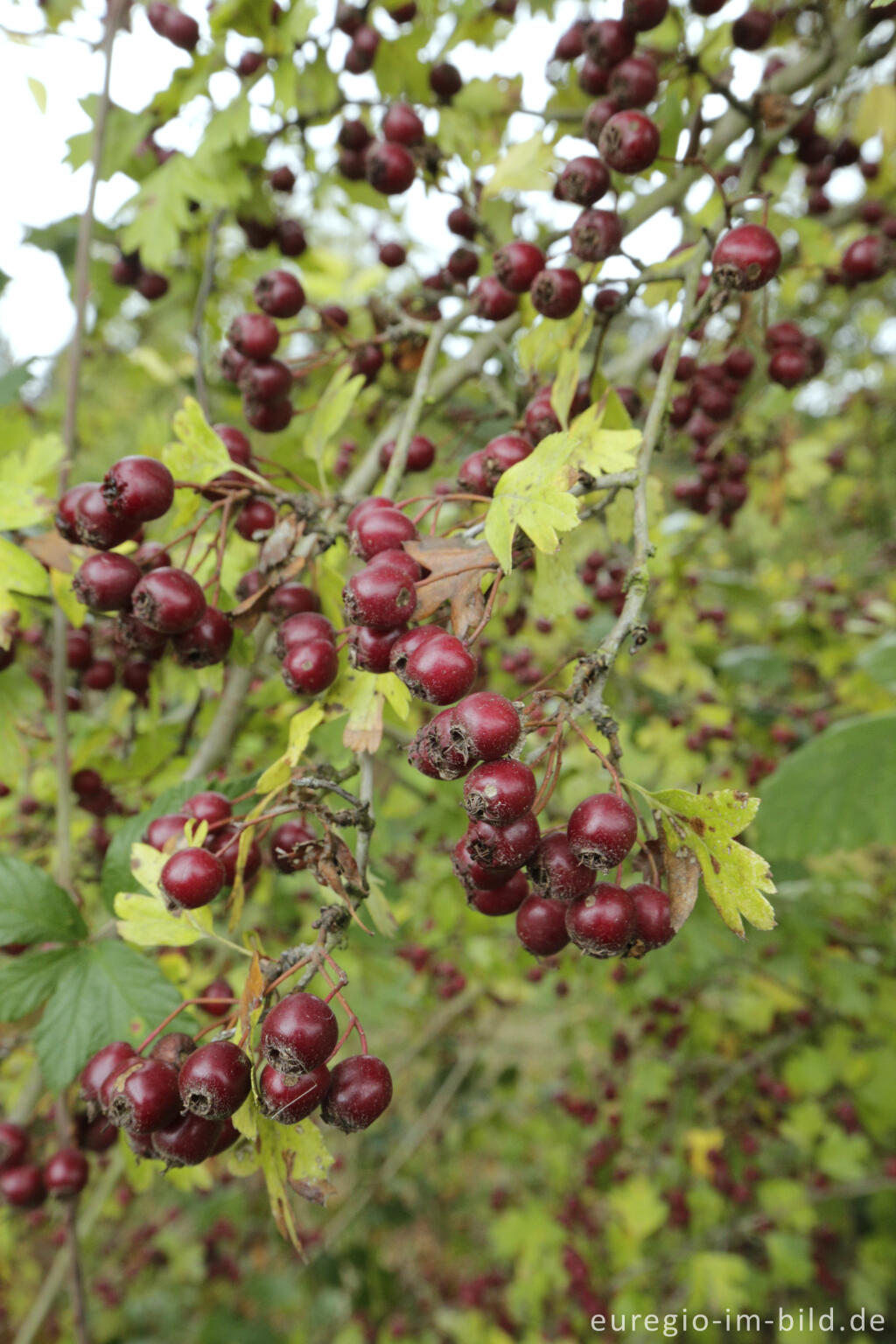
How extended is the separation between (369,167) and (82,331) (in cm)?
87

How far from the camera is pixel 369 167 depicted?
2.12 metres

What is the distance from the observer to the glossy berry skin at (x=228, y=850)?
127 centimetres

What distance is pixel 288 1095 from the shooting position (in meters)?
0.97

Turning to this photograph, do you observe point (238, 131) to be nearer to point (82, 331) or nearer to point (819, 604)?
point (82, 331)

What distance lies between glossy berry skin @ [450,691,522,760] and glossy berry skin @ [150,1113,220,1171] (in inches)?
23.6

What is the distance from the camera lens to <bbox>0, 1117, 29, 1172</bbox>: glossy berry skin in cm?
176

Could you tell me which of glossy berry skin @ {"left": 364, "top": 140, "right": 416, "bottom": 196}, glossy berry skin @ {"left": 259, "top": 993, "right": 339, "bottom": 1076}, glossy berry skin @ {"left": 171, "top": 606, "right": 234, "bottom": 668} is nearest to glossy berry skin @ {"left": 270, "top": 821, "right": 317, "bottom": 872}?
glossy berry skin @ {"left": 259, "top": 993, "right": 339, "bottom": 1076}

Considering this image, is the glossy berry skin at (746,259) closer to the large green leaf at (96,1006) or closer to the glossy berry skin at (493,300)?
the glossy berry skin at (493,300)

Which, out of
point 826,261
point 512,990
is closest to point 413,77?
point 826,261

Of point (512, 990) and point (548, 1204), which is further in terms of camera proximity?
point (548, 1204)

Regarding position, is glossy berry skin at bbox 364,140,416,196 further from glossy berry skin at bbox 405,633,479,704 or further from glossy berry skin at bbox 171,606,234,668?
glossy berry skin at bbox 405,633,479,704

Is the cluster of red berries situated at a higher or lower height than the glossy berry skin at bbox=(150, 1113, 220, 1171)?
lower

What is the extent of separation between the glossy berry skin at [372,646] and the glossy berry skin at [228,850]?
1.06 ft

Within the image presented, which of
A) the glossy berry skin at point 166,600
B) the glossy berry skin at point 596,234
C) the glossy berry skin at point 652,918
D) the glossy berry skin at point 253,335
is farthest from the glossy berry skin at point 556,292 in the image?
the glossy berry skin at point 652,918
